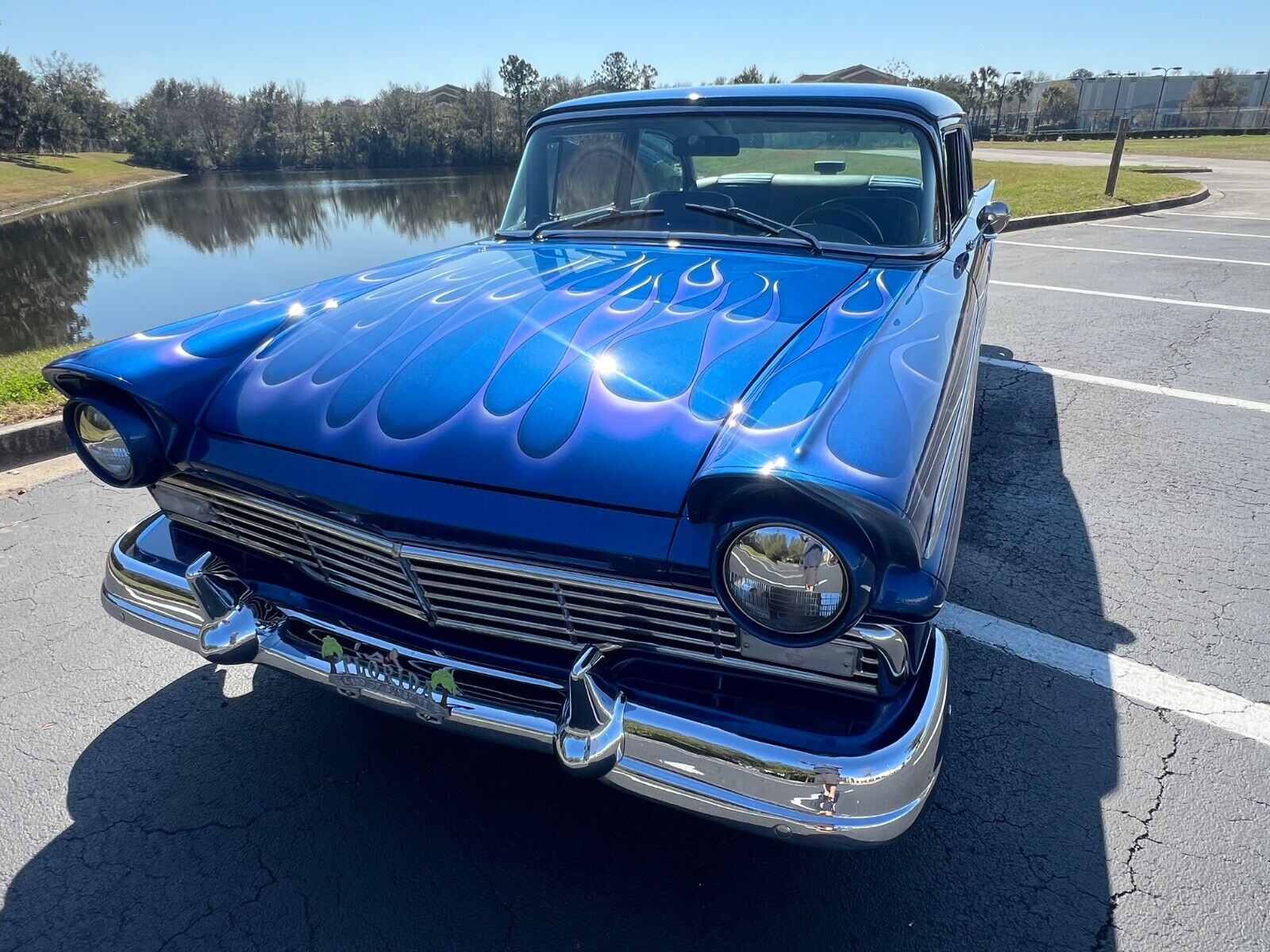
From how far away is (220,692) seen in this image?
2.53 m

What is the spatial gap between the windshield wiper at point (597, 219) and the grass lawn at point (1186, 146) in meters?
27.6

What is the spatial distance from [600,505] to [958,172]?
268cm

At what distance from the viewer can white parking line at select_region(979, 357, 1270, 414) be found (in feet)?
15.3

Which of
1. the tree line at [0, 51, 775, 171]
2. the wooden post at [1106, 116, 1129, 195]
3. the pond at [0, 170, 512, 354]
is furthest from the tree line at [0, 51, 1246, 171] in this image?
the wooden post at [1106, 116, 1129, 195]

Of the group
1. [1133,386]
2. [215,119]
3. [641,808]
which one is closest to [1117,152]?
[1133,386]

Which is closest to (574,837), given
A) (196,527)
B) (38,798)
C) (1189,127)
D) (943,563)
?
(943,563)

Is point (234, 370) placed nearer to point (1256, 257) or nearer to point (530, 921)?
point (530, 921)

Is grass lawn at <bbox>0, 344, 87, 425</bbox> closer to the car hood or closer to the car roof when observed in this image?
the car hood

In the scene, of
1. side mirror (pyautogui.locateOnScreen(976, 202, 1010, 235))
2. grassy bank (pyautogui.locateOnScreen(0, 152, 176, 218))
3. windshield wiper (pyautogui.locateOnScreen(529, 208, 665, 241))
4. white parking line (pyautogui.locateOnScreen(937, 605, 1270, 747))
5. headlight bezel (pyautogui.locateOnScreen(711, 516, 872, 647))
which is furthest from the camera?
grassy bank (pyautogui.locateOnScreen(0, 152, 176, 218))

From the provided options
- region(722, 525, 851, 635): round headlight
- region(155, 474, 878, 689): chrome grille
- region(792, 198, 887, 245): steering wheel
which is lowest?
region(155, 474, 878, 689): chrome grille

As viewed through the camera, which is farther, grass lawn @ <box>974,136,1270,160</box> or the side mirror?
grass lawn @ <box>974,136,1270,160</box>

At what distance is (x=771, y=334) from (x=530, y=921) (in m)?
1.46

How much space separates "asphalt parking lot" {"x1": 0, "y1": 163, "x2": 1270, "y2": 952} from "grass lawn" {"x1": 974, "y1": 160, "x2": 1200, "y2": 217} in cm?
960

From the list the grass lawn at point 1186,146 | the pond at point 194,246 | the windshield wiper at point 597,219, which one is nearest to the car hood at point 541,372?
the windshield wiper at point 597,219
